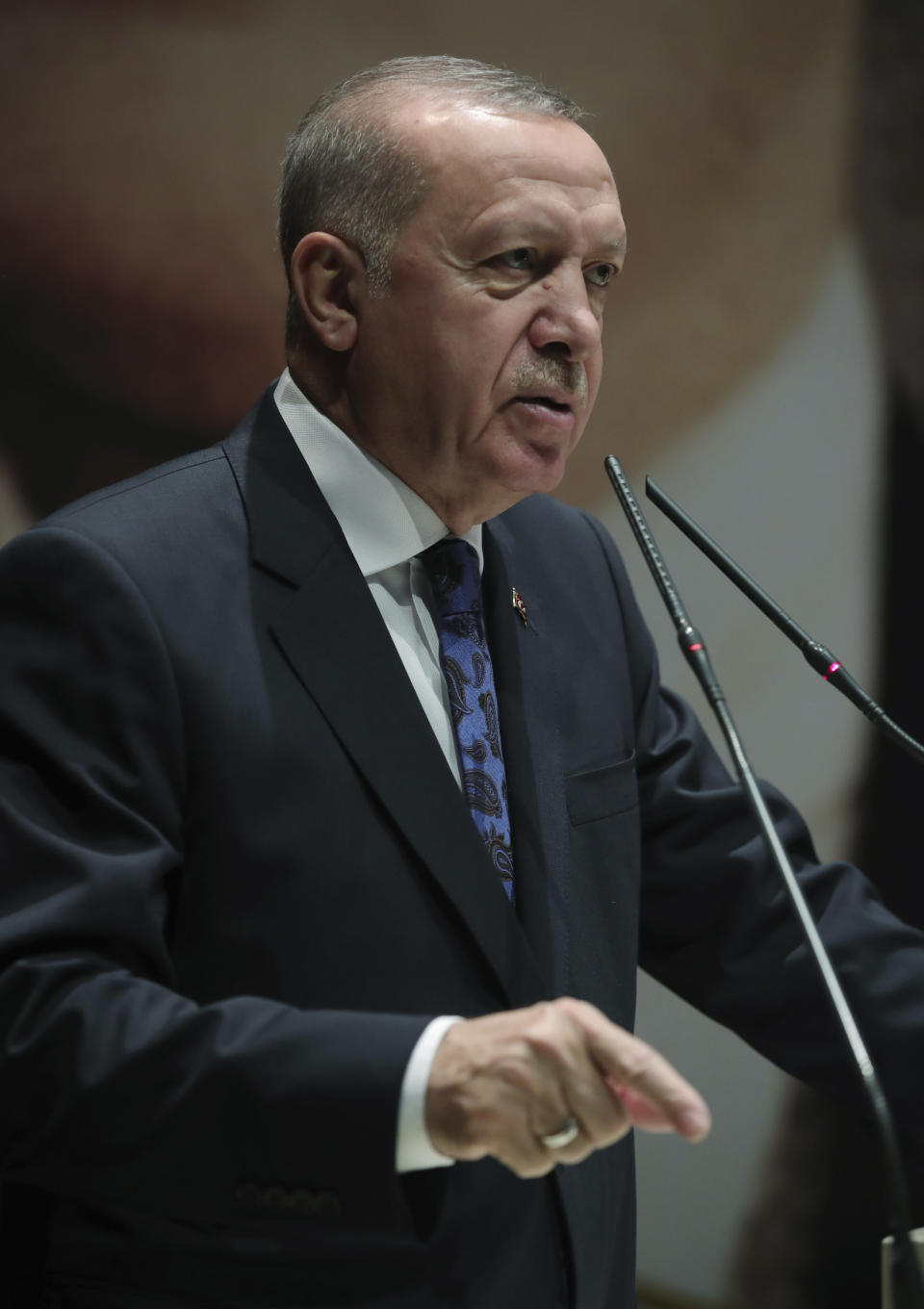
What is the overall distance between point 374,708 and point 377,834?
11 cm

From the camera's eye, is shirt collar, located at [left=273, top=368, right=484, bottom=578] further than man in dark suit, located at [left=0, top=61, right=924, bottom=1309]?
Yes

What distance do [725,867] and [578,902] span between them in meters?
0.25

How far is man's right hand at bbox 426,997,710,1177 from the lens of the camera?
3.06 ft

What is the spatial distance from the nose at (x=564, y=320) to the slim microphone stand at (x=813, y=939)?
12 centimetres

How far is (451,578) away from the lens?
4.76ft

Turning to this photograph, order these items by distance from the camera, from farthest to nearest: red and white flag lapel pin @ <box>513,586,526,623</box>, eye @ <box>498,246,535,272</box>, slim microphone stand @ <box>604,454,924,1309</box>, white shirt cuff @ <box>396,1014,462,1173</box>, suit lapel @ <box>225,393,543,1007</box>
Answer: red and white flag lapel pin @ <box>513,586,526,623</box> < eye @ <box>498,246,535,272</box> < suit lapel @ <box>225,393,543,1007</box> < white shirt cuff @ <box>396,1014,462,1173</box> < slim microphone stand @ <box>604,454,924,1309</box>

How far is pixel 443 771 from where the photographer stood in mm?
1290

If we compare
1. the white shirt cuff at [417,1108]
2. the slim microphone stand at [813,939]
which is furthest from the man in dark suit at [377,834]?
the slim microphone stand at [813,939]

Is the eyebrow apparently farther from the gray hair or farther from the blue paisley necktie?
the blue paisley necktie

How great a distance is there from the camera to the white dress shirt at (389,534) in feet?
4.56

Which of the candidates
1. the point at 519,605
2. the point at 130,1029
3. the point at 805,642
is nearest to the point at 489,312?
the point at 519,605

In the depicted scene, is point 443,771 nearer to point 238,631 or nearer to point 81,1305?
point 238,631

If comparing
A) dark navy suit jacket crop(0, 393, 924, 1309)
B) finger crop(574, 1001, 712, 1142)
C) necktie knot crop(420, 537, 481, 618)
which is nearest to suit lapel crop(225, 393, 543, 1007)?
dark navy suit jacket crop(0, 393, 924, 1309)

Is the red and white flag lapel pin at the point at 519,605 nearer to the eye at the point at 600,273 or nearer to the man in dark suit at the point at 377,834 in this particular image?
the man in dark suit at the point at 377,834
